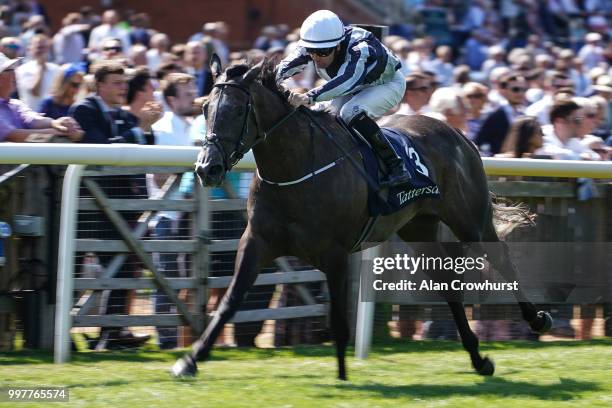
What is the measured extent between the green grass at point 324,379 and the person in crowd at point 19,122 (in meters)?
1.47

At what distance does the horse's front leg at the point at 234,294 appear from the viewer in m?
5.67

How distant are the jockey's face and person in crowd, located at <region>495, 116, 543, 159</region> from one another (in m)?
2.70

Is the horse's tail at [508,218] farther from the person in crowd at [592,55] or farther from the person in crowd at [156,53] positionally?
the person in crowd at [592,55]

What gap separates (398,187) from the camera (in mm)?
6508

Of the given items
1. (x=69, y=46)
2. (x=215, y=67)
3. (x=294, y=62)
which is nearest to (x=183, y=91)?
(x=294, y=62)

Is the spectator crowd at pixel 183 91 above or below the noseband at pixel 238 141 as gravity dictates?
above

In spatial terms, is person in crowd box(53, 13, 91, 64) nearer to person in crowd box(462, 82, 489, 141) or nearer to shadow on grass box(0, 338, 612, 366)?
person in crowd box(462, 82, 489, 141)

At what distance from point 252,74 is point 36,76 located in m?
4.61

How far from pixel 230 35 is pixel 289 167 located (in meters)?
14.8

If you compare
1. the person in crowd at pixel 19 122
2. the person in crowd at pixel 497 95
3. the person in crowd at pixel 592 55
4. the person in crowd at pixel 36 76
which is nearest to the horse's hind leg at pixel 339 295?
the person in crowd at pixel 19 122

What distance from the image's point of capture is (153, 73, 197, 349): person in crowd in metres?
6.93

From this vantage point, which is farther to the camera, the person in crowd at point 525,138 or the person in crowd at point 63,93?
the person in crowd at point 525,138

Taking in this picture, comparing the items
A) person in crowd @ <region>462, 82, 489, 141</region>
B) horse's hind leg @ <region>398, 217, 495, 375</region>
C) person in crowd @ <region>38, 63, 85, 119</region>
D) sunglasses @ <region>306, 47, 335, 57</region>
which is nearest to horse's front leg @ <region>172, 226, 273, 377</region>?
sunglasses @ <region>306, 47, 335, 57</region>

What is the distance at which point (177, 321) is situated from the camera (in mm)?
6977
